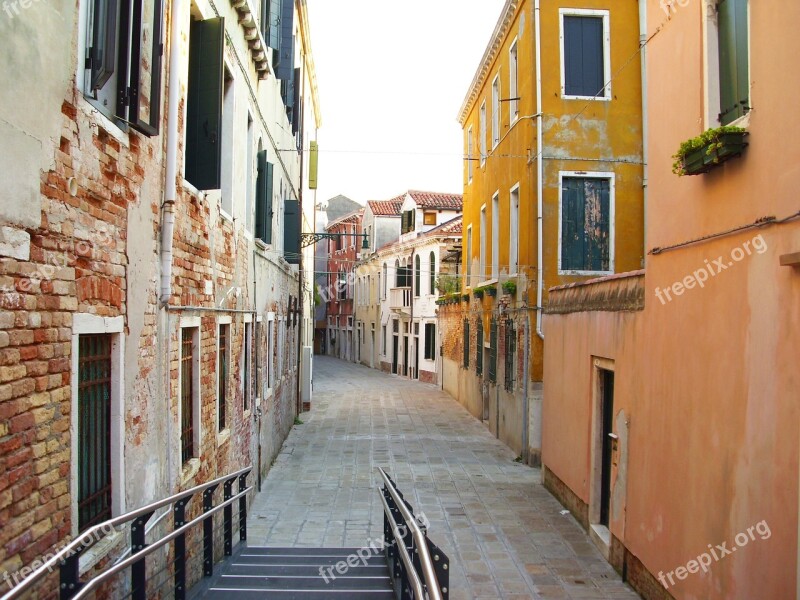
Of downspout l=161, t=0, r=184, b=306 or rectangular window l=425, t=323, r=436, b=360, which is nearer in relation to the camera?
downspout l=161, t=0, r=184, b=306

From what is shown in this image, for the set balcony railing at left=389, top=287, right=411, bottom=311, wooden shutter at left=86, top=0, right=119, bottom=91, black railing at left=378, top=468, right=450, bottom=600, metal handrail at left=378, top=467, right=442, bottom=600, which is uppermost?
wooden shutter at left=86, top=0, right=119, bottom=91

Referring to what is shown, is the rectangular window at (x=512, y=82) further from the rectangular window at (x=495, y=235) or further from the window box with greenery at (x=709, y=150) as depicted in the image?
the window box with greenery at (x=709, y=150)

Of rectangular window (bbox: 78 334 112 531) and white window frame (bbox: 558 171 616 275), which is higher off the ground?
white window frame (bbox: 558 171 616 275)

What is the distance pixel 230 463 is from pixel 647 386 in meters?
4.94

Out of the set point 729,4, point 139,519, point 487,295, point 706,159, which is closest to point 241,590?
point 139,519

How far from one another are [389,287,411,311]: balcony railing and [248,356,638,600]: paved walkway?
1511 centimetres

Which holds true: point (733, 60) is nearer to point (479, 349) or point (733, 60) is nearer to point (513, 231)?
point (513, 231)

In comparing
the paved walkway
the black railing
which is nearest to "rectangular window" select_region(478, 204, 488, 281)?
the paved walkway

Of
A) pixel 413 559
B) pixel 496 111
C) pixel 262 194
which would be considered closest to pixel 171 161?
pixel 413 559

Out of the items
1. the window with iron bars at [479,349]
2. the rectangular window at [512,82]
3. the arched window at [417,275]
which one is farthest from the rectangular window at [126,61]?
the arched window at [417,275]

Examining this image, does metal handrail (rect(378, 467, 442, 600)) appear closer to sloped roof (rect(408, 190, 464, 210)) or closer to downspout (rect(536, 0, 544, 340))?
downspout (rect(536, 0, 544, 340))

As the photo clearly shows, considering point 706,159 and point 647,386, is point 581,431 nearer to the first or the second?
point 647,386

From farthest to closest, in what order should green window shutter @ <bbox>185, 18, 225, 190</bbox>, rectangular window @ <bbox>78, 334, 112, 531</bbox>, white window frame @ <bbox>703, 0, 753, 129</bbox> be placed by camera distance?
1. green window shutter @ <bbox>185, 18, 225, 190</bbox>
2. white window frame @ <bbox>703, 0, 753, 129</bbox>
3. rectangular window @ <bbox>78, 334, 112, 531</bbox>

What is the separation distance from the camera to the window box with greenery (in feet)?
17.4
